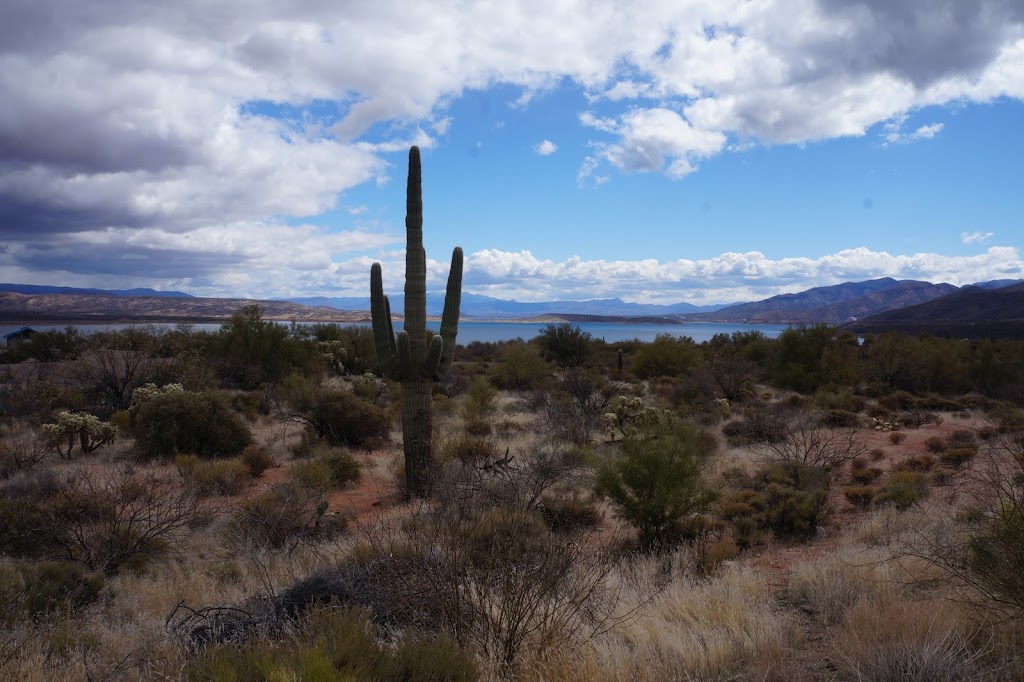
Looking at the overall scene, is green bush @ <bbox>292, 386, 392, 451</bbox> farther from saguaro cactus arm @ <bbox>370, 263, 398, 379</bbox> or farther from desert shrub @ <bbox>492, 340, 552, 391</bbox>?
desert shrub @ <bbox>492, 340, 552, 391</bbox>

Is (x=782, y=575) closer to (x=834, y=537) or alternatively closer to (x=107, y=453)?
(x=834, y=537)

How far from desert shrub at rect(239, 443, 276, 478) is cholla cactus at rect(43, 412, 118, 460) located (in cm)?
316

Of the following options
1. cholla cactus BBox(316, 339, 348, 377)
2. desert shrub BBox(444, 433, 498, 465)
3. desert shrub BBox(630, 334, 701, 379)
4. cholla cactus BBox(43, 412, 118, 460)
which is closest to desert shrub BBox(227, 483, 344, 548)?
desert shrub BBox(444, 433, 498, 465)

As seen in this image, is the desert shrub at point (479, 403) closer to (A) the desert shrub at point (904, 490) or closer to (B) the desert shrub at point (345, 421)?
(B) the desert shrub at point (345, 421)

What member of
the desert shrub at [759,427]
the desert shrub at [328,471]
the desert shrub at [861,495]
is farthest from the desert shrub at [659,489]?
the desert shrub at [759,427]

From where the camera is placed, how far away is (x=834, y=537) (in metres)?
8.76

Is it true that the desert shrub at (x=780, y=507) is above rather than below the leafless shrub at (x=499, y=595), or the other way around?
below

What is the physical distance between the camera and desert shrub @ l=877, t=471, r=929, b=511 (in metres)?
9.43

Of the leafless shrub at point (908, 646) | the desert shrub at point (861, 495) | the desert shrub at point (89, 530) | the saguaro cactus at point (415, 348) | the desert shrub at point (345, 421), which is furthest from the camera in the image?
the desert shrub at point (345, 421)

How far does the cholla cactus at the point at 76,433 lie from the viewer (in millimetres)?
12992

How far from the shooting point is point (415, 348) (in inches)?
458

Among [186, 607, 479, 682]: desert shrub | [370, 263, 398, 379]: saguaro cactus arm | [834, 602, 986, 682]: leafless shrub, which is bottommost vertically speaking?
[834, 602, 986, 682]: leafless shrub

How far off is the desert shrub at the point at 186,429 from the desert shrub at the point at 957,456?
15113mm

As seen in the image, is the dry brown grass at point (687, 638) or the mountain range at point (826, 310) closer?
the dry brown grass at point (687, 638)
